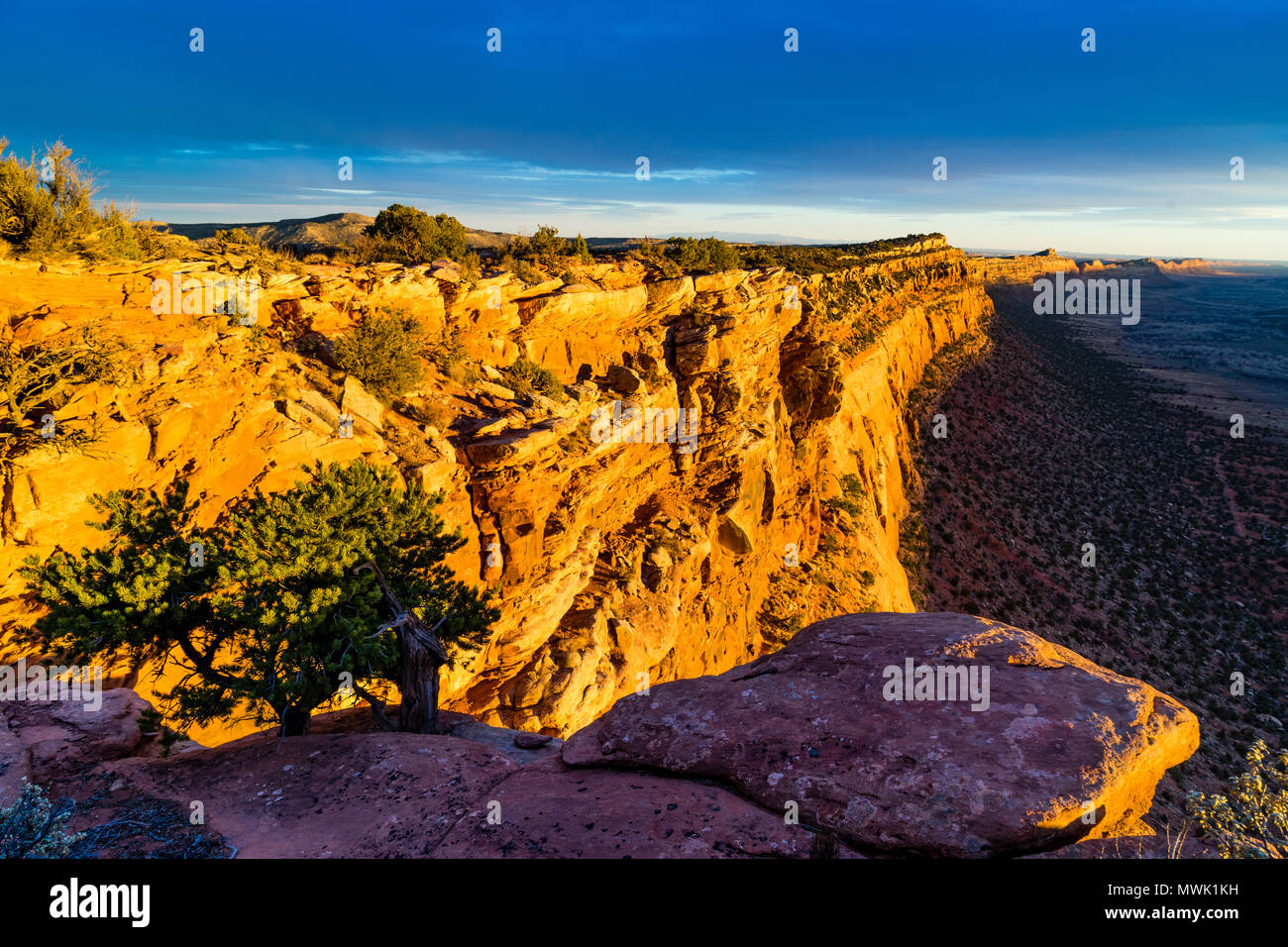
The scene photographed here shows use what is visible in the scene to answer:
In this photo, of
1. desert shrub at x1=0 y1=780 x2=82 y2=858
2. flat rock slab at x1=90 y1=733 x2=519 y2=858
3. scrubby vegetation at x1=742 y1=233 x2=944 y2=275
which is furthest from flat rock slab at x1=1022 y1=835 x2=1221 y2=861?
scrubby vegetation at x1=742 y1=233 x2=944 y2=275

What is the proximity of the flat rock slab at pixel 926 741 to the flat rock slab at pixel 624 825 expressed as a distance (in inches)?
15.4

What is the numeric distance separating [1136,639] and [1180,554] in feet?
39.5

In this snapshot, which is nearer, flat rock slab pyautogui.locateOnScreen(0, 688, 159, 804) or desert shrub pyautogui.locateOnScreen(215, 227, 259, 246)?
flat rock slab pyautogui.locateOnScreen(0, 688, 159, 804)

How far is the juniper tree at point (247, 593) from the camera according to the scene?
28.5ft

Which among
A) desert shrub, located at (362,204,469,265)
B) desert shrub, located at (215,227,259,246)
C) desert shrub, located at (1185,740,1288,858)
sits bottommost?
desert shrub, located at (1185,740,1288,858)

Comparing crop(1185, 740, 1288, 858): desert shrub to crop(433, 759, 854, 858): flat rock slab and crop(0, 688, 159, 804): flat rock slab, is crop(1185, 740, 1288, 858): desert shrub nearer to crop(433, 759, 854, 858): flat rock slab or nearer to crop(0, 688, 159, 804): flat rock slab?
crop(433, 759, 854, 858): flat rock slab

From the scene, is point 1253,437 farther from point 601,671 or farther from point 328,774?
point 328,774

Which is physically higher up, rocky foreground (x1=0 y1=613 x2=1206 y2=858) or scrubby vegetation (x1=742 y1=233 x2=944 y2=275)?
scrubby vegetation (x1=742 y1=233 x2=944 y2=275)

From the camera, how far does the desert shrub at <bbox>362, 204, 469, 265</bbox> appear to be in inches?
751

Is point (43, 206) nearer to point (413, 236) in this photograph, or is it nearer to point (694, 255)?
point (413, 236)

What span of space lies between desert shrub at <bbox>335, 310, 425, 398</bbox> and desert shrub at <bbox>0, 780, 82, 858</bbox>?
394 inches

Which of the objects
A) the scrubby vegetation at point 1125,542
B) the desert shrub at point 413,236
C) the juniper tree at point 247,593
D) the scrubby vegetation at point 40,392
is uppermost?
the desert shrub at point 413,236

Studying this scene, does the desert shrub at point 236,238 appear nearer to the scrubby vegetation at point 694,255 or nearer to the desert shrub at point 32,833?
the scrubby vegetation at point 694,255

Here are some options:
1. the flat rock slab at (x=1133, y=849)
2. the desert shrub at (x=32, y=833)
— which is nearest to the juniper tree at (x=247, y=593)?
the desert shrub at (x=32, y=833)
